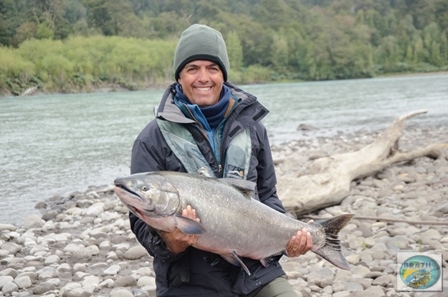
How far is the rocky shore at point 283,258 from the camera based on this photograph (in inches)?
213

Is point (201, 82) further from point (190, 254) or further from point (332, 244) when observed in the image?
point (332, 244)

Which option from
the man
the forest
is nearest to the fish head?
the man

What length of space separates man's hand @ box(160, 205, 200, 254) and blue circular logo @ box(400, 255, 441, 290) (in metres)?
2.79

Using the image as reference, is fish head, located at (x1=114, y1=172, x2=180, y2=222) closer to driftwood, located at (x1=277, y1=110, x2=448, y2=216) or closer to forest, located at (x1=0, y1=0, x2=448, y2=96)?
driftwood, located at (x1=277, y1=110, x2=448, y2=216)

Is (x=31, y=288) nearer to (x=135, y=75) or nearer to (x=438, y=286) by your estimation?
(x=438, y=286)

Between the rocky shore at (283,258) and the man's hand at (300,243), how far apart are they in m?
1.54

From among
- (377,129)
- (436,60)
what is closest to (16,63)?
(377,129)

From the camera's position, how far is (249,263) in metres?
3.15

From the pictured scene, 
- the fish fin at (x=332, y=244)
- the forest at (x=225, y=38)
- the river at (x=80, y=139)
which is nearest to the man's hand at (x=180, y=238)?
the fish fin at (x=332, y=244)

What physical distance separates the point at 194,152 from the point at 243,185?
332 mm

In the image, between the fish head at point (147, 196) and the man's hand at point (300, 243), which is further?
the man's hand at point (300, 243)

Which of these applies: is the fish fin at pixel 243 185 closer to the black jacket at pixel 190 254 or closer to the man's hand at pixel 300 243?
the black jacket at pixel 190 254

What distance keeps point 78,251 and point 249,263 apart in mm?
4290

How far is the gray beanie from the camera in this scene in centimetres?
323
